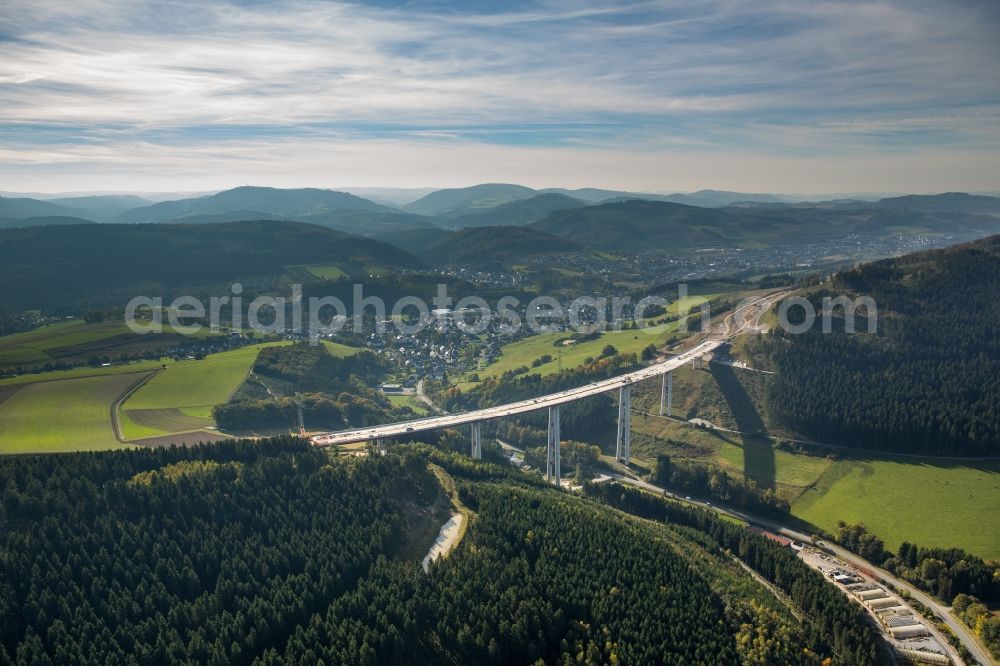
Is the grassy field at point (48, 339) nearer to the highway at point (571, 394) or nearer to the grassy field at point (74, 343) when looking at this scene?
the grassy field at point (74, 343)

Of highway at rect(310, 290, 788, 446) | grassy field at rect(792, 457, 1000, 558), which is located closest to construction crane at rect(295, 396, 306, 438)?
highway at rect(310, 290, 788, 446)

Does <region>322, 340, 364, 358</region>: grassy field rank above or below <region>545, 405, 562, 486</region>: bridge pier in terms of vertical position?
above

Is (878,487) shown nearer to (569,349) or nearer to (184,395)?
(569,349)

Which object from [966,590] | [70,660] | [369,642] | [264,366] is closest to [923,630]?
[966,590]

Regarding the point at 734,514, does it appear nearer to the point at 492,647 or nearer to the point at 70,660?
the point at 492,647

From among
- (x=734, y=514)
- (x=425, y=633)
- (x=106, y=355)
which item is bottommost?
(x=734, y=514)

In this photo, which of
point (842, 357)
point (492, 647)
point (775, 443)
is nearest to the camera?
point (492, 647)

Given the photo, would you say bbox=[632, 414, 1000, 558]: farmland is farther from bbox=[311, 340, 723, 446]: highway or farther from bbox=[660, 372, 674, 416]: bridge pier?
bbox=[311, 340, 723, 446]: highway

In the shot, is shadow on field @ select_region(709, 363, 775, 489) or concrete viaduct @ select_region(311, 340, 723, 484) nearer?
concrete viaduct @ select_region(311, 340, 723, 484)
